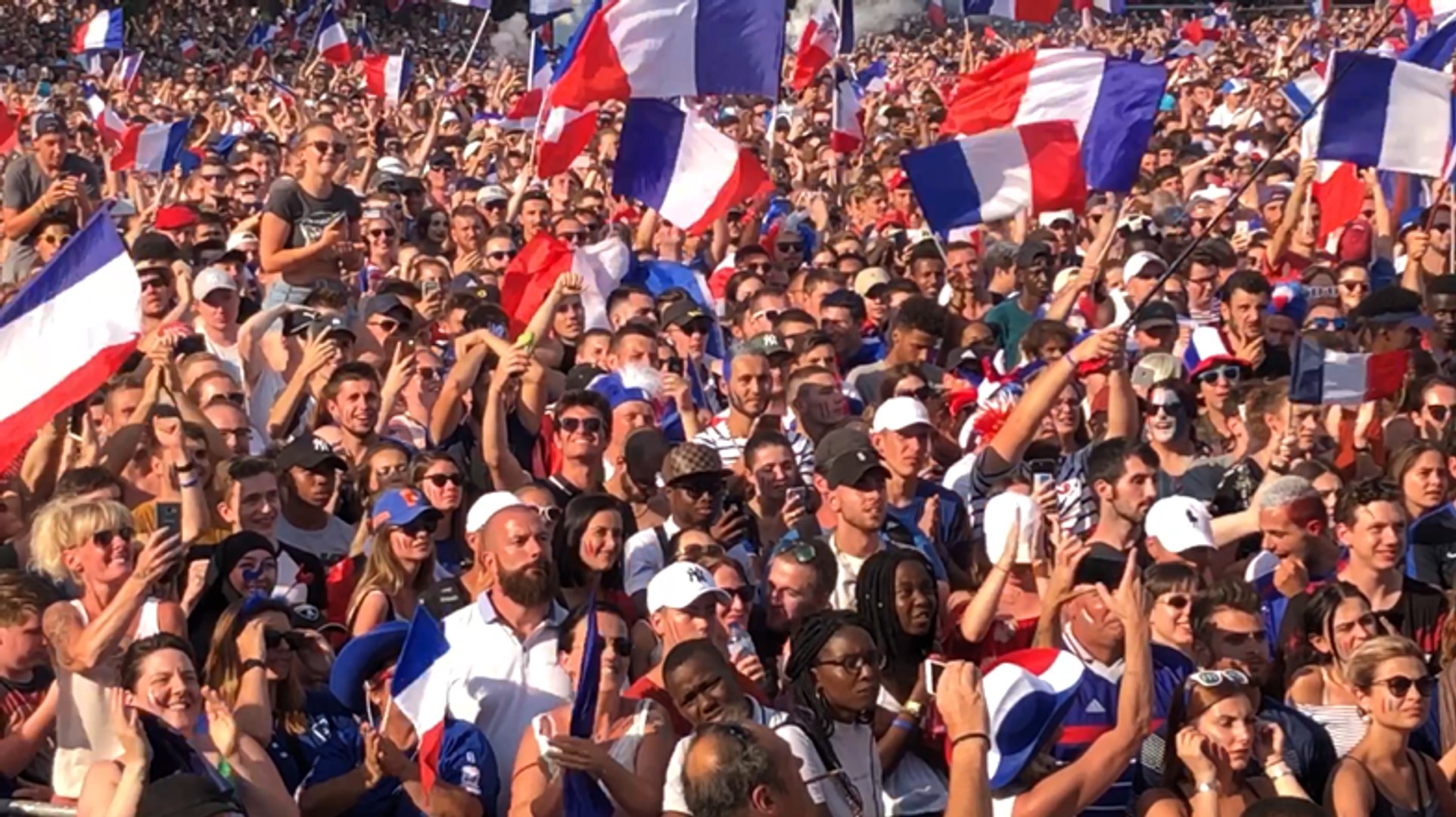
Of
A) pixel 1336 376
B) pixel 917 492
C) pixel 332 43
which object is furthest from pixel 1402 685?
pixel 332 43

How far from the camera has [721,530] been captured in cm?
831

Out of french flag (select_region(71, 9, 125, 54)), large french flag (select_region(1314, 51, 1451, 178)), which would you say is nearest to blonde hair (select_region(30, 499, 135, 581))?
large french flag (select_region(1314, 51, 1451, 178))

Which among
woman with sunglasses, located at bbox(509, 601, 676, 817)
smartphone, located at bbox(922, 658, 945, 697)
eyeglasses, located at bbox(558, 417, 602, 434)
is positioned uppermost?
woman with sunglasses, located at bbox(509, 601, 676, 817)

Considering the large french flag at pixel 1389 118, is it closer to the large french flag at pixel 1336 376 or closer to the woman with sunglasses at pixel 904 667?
the large french flag at pixel 1336 376

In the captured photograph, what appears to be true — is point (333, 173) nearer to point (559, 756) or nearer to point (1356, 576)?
point (1356, 576)

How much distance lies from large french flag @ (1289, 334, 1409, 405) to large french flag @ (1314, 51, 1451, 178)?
7.27ft

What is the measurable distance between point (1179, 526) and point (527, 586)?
2.11 meters

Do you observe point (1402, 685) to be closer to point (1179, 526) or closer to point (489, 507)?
point (1179, 526)

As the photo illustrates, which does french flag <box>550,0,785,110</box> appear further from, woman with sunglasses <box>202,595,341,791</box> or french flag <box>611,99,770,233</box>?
woman with sunglasses <box>202,595,341,791</box>

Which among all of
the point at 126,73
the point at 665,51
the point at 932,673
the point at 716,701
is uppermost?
the point at 716,701

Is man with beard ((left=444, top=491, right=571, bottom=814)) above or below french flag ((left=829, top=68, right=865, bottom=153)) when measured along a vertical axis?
above

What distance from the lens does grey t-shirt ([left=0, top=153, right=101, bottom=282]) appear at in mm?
11789

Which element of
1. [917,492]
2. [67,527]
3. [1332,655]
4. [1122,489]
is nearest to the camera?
[67,527]

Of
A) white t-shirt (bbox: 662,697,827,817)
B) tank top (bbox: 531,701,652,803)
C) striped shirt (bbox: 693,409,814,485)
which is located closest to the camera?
white t-shirt (bbox: 662,697,827,817)
